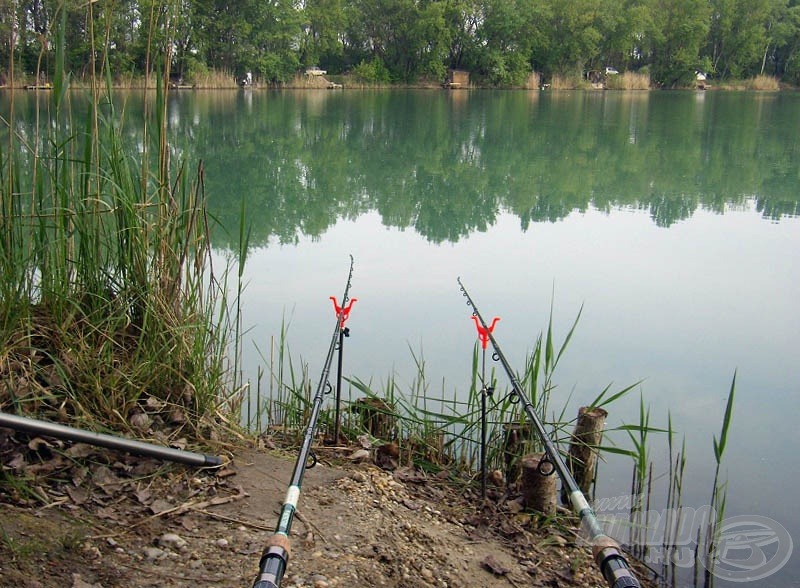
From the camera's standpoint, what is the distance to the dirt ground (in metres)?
1.68

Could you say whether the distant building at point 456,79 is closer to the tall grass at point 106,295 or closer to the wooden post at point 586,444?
the wooden post at point 586,444

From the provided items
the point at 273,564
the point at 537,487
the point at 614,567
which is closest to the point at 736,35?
the point at 537,487

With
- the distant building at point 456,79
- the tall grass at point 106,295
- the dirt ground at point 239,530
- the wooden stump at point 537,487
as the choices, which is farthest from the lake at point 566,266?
the distant building at point 456,79

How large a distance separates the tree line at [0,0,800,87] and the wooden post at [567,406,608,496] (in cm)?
3082

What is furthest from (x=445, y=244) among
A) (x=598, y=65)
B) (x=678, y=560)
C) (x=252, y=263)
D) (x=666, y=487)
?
(x=598, y=65)

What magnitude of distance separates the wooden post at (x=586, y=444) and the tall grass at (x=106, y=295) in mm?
1243

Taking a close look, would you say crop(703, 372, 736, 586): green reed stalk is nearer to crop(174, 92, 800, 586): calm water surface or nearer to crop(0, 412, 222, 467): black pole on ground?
crop(174, 92, 800, 586): calm water surface

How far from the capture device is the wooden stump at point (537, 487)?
2525 millimetres

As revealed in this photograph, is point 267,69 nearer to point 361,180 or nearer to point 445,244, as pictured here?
point 361,180

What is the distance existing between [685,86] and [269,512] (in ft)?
146

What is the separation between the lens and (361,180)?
31.4 ft
